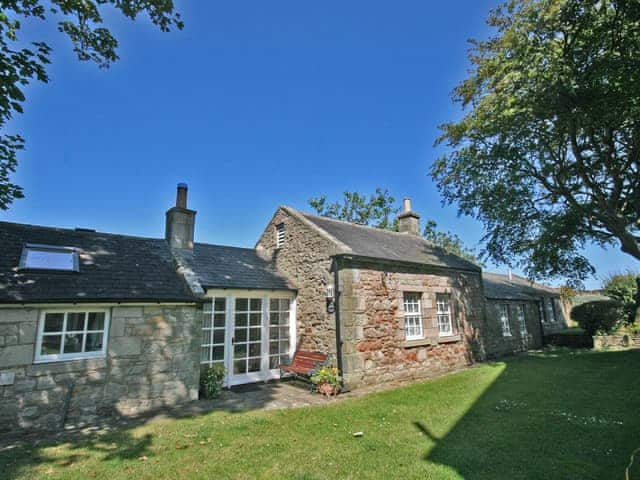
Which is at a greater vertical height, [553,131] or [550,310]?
[553,131]

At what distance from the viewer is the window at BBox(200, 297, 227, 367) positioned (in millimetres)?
9492

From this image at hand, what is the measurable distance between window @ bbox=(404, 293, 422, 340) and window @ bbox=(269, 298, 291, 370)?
3997 millimetres

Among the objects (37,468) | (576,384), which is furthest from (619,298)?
(37,468)

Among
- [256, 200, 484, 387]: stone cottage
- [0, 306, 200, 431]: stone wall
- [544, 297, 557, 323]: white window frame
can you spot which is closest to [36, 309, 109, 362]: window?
[0, 306, 200, 431]: stone wall

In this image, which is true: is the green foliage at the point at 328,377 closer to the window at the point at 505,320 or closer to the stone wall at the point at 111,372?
the stone wall at the point at 111,372


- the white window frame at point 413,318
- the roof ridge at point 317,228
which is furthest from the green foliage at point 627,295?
the roof ridge at point 317,228

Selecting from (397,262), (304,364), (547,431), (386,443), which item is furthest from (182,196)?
(547,431)

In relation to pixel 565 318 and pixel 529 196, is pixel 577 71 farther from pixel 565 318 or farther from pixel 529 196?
pixel 565 318

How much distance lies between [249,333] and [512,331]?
14.5 m

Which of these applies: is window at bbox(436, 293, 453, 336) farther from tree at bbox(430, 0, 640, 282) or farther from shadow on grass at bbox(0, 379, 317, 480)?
shadow on grass at bbox(0, 379, 317, 480)

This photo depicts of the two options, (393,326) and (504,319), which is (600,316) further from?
(393,326)

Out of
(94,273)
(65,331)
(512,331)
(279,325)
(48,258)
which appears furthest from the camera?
(512,331)

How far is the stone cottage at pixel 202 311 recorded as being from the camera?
688cm

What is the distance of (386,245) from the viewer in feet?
42.3
